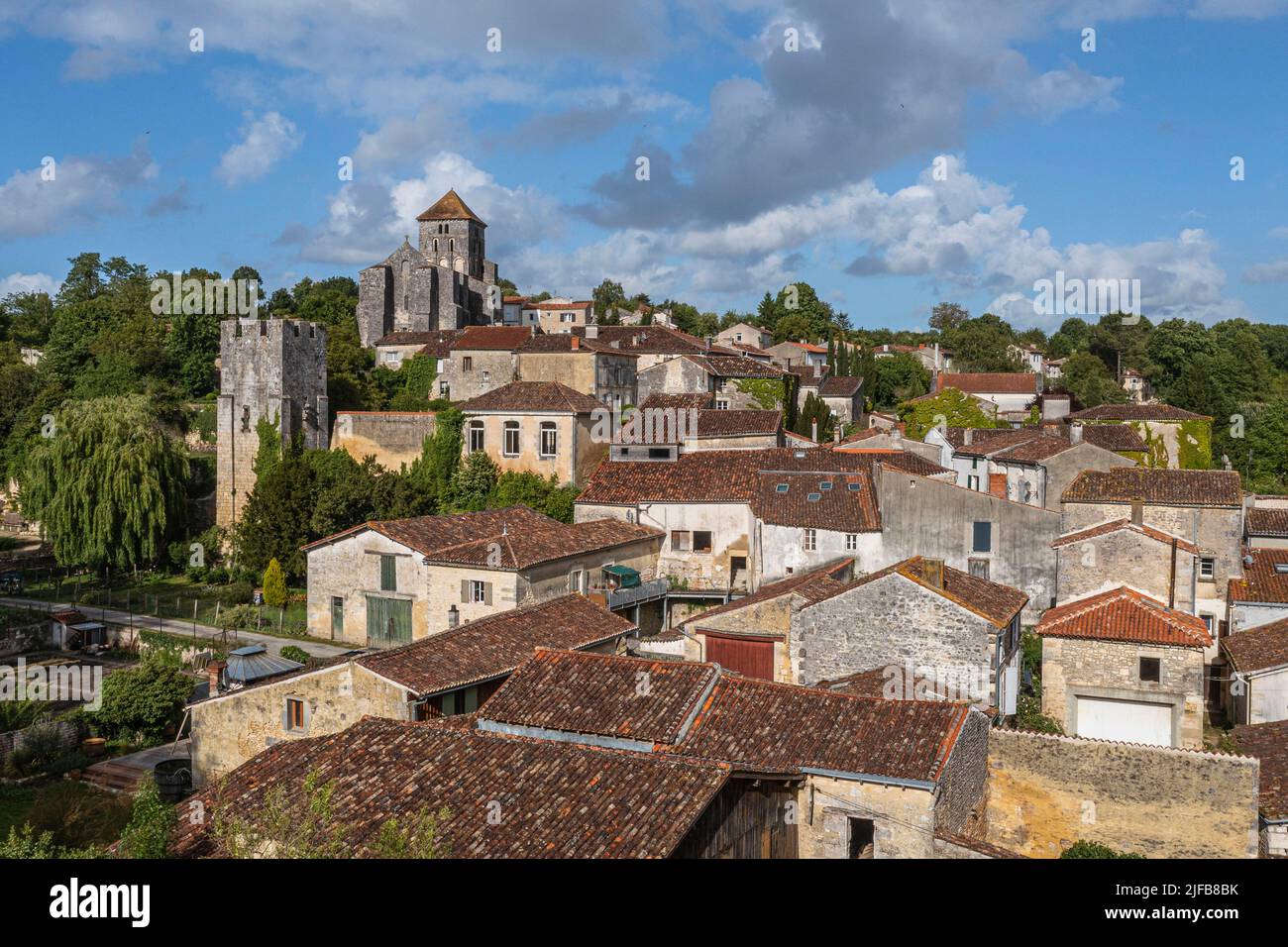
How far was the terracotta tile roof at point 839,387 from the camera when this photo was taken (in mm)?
59281

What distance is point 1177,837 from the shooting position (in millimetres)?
15859

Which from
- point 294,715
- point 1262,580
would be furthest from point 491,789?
point 1262,580

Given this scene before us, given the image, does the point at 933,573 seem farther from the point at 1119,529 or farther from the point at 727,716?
the point at 1119,529

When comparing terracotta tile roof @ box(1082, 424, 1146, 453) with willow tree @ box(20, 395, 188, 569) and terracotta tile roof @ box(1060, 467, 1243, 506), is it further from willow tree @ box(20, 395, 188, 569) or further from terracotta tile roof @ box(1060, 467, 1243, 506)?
willow tree @ box(20, 395, 188, 569)

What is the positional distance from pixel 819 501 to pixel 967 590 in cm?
980

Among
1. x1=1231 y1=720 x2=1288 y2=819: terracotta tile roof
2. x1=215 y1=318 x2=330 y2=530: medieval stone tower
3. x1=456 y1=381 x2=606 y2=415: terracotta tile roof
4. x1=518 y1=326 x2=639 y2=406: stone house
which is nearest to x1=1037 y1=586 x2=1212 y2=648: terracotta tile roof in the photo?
x1=1231 y1=720 x2=1288 y2=819: terracotta tile roof

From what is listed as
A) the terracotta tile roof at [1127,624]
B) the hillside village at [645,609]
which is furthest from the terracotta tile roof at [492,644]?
the terracotta tile roof at [1127,624]

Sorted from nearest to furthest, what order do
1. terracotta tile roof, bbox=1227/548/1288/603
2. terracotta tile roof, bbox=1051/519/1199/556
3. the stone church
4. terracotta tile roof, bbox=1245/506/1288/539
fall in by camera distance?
terracotta tile roof, bbox=1051/519/1199/556, terracotta tile roof, bbox=1227/548/1288/603, terracotta tile roof, bbox=1245/506/1288/539, the stone church

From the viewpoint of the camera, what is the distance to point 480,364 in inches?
1946

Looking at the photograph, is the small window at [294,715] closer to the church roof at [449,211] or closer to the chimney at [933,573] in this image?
the chimney at [933,573]

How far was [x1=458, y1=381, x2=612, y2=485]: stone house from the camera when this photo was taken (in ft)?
126

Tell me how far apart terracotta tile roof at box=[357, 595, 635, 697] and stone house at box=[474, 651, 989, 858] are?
2616 millimetres
